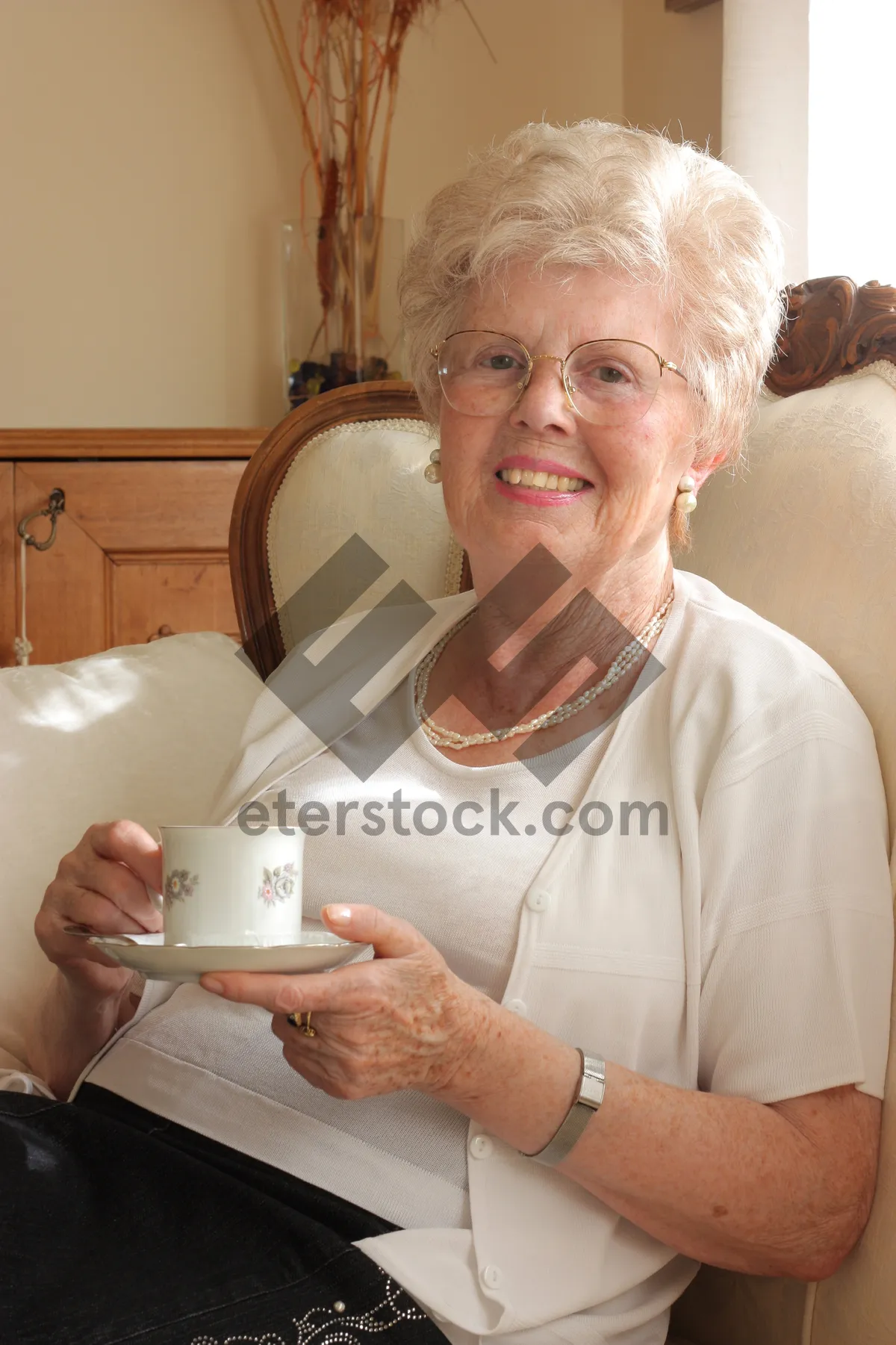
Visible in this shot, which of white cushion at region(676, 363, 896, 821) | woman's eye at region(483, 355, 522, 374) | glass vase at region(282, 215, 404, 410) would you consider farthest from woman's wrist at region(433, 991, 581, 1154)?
glass vase at region(282, 215, 404, 410)

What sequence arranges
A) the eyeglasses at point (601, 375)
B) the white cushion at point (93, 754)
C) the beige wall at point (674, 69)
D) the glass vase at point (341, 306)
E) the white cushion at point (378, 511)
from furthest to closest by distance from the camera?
the glass vase at point (341, 306), the beige wall at point (674, 69), the white cushion at point (378, 511), the white cushion at point (93, 754), the eyeglasses at point (601, 375)

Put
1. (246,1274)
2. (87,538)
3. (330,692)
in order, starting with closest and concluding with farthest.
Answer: (246,1274)
(330,692)
(87,538)

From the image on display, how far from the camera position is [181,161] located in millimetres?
2758

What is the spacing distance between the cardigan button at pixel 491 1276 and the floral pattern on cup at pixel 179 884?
38 cm

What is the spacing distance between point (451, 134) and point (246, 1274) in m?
2.57

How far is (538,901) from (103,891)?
36cm

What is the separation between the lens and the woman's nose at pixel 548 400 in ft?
3.79

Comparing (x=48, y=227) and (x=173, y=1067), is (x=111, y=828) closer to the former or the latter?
(x=173, y=1067)

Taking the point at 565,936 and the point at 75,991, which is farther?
the point at 75,991

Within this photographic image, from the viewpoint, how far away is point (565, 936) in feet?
3.35

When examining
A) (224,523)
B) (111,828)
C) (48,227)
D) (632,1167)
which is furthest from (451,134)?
(632,1167)

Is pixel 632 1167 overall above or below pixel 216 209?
below

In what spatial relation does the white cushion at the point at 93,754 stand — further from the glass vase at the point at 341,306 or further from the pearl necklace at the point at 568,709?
the glass vase at the point at 341,306

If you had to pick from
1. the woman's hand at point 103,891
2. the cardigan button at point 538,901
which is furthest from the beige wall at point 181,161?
the cardigan button at point 538,901
